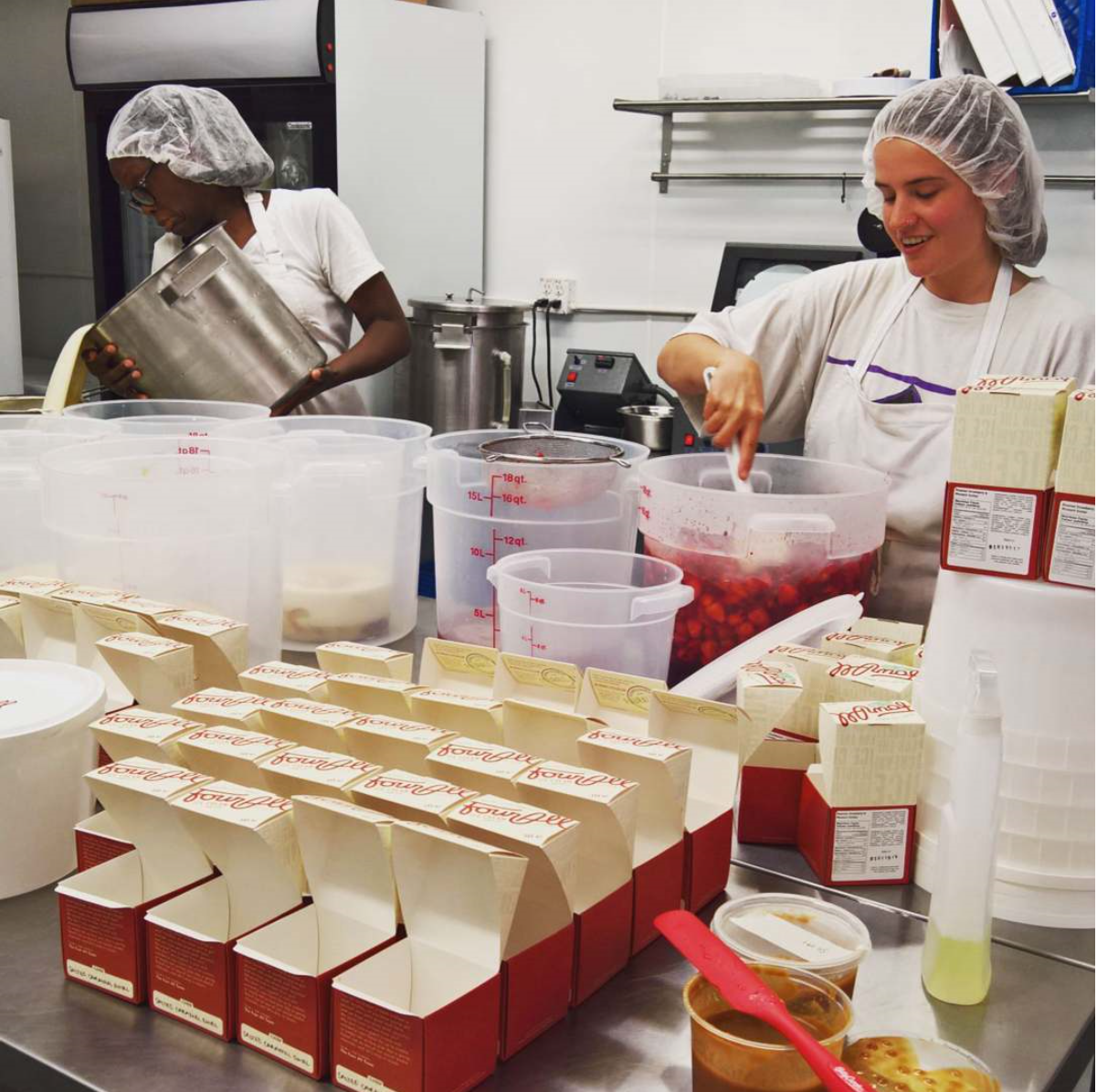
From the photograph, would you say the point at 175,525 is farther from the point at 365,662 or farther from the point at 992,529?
the point at 992,529

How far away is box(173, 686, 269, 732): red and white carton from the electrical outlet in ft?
10.8

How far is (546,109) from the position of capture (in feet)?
13.6

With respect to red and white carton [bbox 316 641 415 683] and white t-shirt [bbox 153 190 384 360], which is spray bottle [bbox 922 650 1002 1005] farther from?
white t-shirt [bbox 153 190 384 360]

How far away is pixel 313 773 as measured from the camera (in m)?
0.90

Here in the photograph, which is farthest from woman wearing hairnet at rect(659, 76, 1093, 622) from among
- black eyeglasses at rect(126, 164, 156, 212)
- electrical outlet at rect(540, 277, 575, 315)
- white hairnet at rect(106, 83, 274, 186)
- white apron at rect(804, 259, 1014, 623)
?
electrical outlet at rect(540, 277, 575, 315)

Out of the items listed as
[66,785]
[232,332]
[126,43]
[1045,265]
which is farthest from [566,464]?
[126,43]

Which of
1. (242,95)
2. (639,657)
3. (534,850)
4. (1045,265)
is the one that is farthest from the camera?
(242,95)

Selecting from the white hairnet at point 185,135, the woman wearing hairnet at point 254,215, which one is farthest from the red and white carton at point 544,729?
the white hairnet at point 185,135

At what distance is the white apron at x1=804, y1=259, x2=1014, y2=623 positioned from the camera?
1879 millimetres

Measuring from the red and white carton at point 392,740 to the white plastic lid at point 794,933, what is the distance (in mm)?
276

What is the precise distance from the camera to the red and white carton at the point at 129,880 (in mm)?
865

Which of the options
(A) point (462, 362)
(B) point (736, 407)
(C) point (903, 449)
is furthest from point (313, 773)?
(A) point (462, 362)

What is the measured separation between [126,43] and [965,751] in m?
3.73

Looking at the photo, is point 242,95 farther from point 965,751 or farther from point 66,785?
point 965,751
